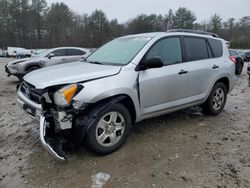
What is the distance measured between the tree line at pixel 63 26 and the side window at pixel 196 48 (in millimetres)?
50938

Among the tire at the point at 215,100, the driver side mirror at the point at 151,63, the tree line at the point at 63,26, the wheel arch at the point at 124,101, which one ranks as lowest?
the tire at the point at 215,100

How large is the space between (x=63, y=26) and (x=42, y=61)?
51.5 metres

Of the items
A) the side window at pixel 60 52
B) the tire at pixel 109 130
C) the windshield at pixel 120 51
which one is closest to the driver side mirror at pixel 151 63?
the windshield at pixel 120 51

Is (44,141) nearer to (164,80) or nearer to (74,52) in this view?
(164,80)

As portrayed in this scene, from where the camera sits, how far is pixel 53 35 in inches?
2286

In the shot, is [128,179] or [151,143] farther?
[151,143]

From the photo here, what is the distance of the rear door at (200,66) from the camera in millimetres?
4523

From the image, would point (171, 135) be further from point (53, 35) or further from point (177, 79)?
point (53, 35)

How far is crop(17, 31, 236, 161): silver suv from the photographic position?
3.07 m

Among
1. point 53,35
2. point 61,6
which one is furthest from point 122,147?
point 61,6

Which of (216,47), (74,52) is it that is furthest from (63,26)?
(216,47)

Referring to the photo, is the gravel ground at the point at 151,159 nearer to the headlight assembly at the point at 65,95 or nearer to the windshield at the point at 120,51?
the headlight assembly at the point at 65,95

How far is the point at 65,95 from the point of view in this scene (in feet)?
9.86

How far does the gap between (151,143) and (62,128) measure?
1515mm
